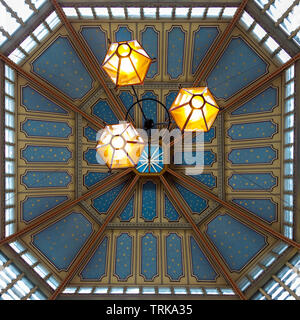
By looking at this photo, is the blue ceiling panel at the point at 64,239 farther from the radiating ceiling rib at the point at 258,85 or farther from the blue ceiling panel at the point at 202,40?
the blue ceiling panel at the point at 202,40

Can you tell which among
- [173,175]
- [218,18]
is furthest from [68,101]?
[218,18]

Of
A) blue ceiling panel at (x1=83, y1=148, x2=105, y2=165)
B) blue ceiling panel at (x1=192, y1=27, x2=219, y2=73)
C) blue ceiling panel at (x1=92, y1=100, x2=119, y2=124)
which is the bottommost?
blue ceiling panel at (x1=83, y1=148, x2=105, y2=165)

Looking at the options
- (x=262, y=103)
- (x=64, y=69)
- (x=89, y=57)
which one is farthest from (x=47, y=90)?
(x=262, y=103)

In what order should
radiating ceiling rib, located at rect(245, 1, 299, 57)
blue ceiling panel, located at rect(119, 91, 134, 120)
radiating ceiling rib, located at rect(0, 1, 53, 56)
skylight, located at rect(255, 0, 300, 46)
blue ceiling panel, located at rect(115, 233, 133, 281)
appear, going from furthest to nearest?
blue ceiling panel, located at rect(119, 91, 134, 120), blue ceiling panel, located at rect(115, 233, 133, 281), radiating ceiling rib, located at rect(0, 1, 53, 56), radiating ceiling rib, located at rect(245, 1, 299, 57), skylight, located at rect(255, 0, 300, 46)

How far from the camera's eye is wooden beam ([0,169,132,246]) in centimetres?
1173

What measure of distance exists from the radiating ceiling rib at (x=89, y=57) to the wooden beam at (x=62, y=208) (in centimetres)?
284

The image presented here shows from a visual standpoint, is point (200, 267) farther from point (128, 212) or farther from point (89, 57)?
point (89, 57)

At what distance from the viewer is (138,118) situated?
13.4m

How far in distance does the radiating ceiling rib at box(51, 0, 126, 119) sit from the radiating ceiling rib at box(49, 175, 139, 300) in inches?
133

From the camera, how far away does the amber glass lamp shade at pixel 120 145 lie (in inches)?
282

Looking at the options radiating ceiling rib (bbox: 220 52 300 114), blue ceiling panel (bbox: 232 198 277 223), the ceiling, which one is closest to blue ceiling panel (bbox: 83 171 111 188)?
the ceiling

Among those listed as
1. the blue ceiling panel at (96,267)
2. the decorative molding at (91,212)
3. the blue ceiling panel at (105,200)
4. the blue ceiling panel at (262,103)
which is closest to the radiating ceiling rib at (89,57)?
the blue ceiling panel at (105,200)

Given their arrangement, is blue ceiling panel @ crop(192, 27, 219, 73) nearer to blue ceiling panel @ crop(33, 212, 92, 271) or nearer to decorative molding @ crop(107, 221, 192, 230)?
decorative molding @ crop(107, 221, 192, 230)

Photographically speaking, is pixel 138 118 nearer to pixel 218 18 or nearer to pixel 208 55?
Answer: pixel 208 55
